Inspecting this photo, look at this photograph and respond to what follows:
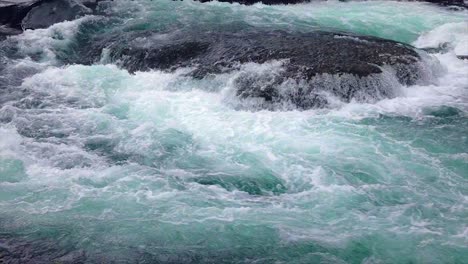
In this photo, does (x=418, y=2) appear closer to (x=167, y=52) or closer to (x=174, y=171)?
(x=167, y=52)

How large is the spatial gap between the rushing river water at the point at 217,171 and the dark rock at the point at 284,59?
1.04ft

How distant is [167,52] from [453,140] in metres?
7.04

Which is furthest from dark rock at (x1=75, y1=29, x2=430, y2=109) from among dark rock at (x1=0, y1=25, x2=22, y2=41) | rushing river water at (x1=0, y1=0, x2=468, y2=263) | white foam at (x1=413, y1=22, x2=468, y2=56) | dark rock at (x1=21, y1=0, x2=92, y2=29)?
dark rock at (x1=0, y1=25, x2=22, y2=41)

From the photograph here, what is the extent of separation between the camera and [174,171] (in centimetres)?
790

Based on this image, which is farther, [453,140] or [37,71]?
[37,71]

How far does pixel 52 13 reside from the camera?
49.9 ft

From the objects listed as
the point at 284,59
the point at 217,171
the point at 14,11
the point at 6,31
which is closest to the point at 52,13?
the point at 6,31

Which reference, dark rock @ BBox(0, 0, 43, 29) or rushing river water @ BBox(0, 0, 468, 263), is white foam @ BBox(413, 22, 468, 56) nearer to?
rushing river water @ BBox(0, 0, 468, 263)


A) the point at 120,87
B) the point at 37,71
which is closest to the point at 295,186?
the point at 120,87

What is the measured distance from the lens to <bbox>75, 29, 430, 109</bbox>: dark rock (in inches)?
388

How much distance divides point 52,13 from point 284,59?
866 cm

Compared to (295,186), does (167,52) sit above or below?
above

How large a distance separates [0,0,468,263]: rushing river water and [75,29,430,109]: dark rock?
318mm

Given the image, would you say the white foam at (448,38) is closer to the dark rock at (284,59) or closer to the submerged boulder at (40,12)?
the dark rock at (284,59)
